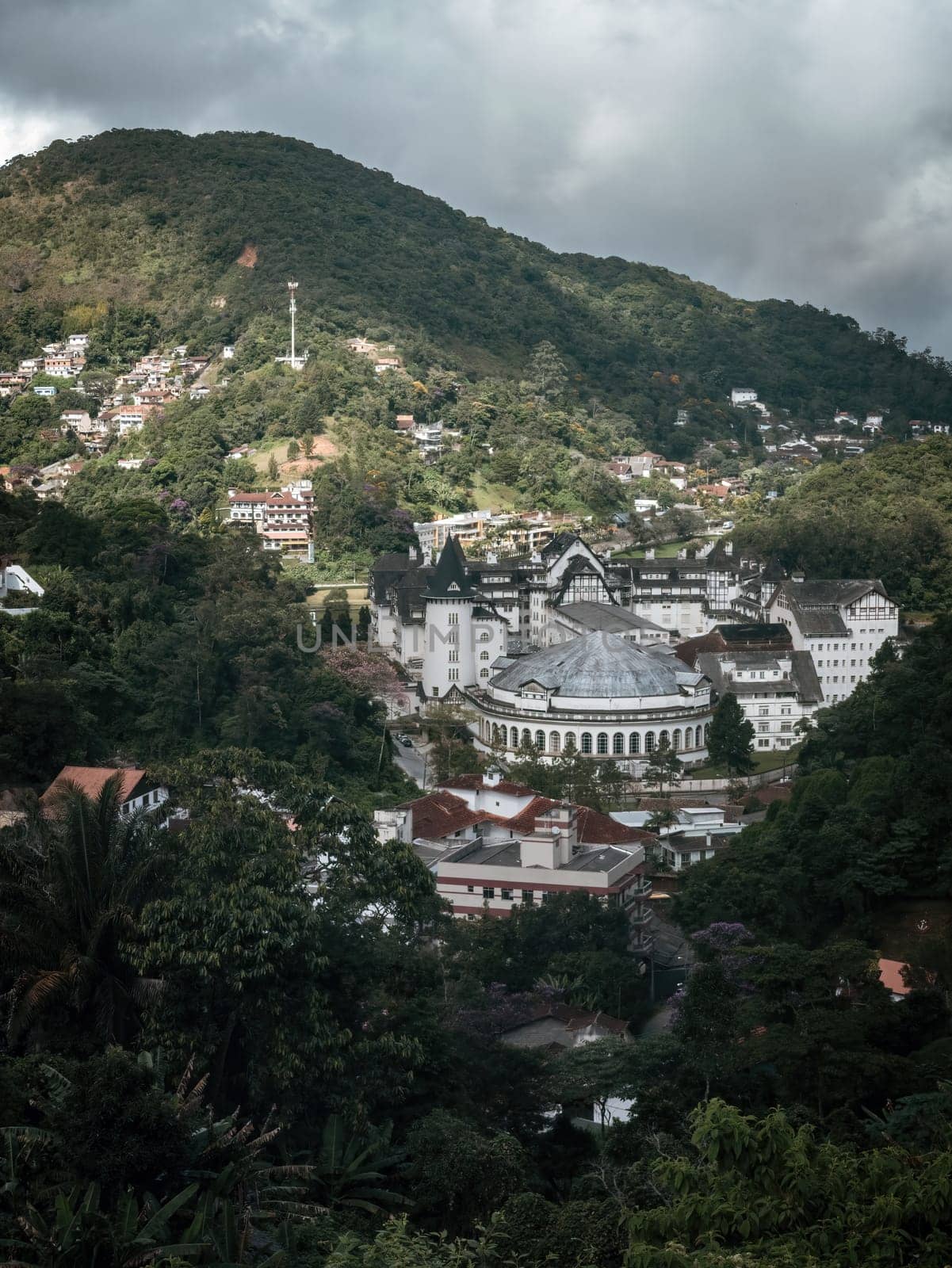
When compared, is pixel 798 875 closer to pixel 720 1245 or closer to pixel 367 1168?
pixel 367 1168

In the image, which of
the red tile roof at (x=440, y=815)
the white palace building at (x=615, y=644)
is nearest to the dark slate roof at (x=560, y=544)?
the white palace building at (x=615, y=644)

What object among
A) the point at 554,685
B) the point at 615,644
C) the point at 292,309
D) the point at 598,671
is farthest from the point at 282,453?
the point at 598,671

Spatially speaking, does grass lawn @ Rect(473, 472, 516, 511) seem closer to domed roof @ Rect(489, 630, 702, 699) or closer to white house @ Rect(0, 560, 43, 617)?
domed roof @ Rect(489, 630, 702, 699)

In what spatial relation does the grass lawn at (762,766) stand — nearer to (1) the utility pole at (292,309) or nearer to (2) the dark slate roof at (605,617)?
(2) the dark slate roof at (605,617)

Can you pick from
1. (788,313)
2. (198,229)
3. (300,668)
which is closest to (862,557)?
(300,668)

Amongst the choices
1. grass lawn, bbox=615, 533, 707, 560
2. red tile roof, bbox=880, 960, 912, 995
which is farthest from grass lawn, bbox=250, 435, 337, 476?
red tile roof, bbox=880, 960, 912, 995

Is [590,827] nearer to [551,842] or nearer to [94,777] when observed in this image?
[551,842]
